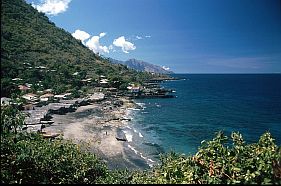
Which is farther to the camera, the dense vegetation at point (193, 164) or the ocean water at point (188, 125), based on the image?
the ocean water at point (188, 125)

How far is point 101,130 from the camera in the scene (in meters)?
26.9

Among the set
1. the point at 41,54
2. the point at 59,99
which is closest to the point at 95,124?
the point at 59,99

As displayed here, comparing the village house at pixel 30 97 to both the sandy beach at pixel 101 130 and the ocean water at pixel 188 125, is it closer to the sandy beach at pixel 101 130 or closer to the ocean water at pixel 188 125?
the sandy beach at pixel 101 130

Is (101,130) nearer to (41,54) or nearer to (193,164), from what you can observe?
(193,164)

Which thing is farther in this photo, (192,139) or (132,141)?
(192,139)

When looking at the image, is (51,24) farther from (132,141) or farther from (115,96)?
(132,141)

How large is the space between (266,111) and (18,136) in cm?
4122

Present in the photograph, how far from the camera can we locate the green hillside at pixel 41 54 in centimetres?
4175

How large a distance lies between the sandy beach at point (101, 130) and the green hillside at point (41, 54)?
617cm

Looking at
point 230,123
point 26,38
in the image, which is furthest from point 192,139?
point 26,38

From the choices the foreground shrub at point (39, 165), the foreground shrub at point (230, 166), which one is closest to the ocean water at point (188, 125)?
the foreground shrub at point (39, 165)

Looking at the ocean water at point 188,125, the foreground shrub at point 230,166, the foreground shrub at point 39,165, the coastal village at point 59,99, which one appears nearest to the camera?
the foreground shrub at point 230,166

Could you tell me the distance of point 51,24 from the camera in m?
83.8

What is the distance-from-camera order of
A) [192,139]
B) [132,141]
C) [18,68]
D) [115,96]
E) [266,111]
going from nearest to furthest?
[132,141], [192,139], [18,68], [266,111], [115,96]
